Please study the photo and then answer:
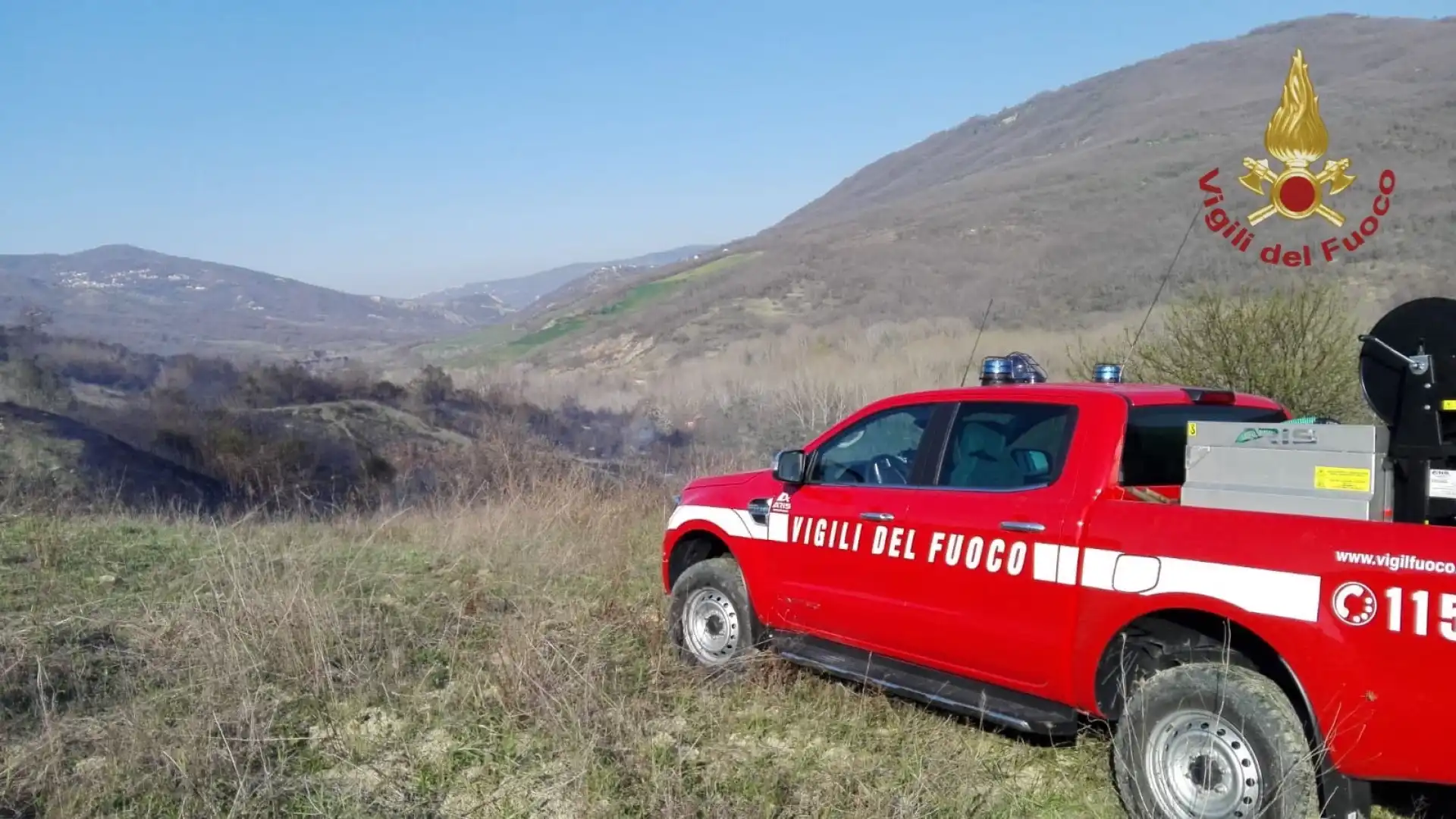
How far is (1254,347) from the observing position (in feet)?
38.6

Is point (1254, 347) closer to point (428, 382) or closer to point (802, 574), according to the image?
point (802, 574)

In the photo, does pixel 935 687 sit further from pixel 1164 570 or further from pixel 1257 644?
pixel 1257 644

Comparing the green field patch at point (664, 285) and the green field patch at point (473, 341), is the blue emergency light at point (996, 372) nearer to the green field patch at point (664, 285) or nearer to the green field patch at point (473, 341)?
the green field patch at point (664, 285)

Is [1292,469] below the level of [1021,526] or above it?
above

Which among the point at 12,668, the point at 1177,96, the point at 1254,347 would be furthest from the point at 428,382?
the point at 1177,96

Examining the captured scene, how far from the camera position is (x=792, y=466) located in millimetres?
5895

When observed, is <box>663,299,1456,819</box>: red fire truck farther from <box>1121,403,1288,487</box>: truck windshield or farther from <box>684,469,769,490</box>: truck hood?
<box>684,469,769,490</box>: truck hood

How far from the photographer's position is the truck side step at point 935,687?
177 inches

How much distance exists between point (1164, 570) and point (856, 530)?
1715 mm

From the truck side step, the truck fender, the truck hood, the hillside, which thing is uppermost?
the hillside

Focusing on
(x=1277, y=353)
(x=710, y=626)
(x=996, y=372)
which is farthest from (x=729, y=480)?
(x=1277, y=353)

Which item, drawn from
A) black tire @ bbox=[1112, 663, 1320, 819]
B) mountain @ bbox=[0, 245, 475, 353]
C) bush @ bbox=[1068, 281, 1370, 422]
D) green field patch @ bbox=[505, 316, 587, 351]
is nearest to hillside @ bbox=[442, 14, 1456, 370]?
green field patch @ bbox=[505, 316, 587, 351]

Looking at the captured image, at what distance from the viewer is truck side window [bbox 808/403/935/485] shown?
216 inches

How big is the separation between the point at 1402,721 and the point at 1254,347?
9.25 metres
